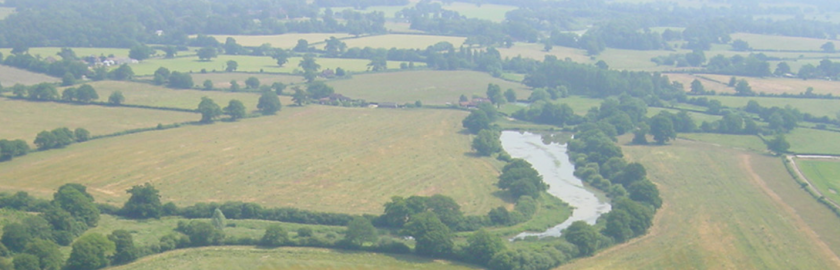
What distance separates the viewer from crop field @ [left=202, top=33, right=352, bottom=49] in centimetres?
15200

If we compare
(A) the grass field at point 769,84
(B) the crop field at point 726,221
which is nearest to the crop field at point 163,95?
(B) the crop field at point 726,221

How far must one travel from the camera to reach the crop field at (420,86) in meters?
108

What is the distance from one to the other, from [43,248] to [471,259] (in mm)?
21715

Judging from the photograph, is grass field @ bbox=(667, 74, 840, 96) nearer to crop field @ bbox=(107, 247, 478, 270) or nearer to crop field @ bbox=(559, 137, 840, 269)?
crop field @ bbox=(559, 137, 840, 269)

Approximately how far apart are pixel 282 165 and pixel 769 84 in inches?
2878

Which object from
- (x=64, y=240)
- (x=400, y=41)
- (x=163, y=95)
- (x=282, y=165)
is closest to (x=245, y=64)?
(x=163, y=95)

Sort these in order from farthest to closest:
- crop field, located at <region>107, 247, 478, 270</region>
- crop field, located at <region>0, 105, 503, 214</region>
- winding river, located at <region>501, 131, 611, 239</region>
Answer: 1. crop field, located at <region>0, 105, 503, 214</region>
2. winding river, located at <region>501, 131, 611, 239</region>
3. crop field, located at <region>107, 247, 478, 270</region>

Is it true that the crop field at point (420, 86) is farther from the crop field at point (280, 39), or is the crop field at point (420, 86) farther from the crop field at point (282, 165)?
the crop field at point (280, 39)

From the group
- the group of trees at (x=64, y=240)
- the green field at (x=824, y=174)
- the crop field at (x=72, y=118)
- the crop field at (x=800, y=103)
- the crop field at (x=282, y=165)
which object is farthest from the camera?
the crop field at (x=800, y=103)

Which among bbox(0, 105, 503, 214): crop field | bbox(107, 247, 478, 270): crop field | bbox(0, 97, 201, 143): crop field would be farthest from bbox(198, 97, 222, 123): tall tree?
bbox(107, 247, 478, 270): crop field

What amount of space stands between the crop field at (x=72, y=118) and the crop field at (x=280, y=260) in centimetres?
3370

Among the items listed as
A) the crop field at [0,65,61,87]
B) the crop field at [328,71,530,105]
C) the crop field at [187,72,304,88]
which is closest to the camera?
the crop field at [0,65,61,87]

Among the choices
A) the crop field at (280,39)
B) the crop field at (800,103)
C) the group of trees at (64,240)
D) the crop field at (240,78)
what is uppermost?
the group of trees at (64,240)

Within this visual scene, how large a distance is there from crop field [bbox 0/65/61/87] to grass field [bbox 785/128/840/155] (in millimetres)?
76274
